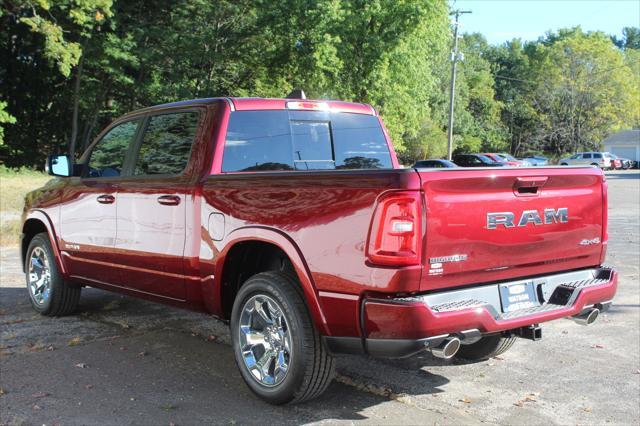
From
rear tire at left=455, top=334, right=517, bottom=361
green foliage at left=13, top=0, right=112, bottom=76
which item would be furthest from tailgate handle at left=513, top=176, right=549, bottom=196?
green foliage at left=13, top=0, right=112, bottom=76

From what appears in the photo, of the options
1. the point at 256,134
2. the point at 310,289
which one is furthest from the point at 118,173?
the point at 310,289

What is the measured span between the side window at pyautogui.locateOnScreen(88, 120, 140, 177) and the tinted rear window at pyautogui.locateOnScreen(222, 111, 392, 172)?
1.21m

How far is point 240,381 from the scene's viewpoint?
4.68 metres

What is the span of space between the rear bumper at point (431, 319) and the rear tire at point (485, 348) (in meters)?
1.12

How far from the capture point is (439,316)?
347cm

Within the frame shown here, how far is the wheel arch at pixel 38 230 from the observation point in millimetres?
6281

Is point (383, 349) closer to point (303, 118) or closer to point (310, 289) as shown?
point (310, 289)

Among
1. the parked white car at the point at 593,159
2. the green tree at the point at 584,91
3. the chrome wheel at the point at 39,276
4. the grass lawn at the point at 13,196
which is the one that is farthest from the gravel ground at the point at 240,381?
the green tree at the point at 584,91

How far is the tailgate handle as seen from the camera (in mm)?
3867

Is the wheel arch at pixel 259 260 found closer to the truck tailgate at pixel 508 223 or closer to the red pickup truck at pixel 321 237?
the red pickup truck at pixel 321 237

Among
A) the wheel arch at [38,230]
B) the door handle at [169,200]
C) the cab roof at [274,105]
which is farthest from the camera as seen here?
the wheel arch at [38,230]

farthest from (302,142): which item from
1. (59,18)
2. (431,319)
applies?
(59,18)

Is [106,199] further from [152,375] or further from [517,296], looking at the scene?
[517,296]

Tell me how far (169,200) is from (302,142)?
3.76 feet
